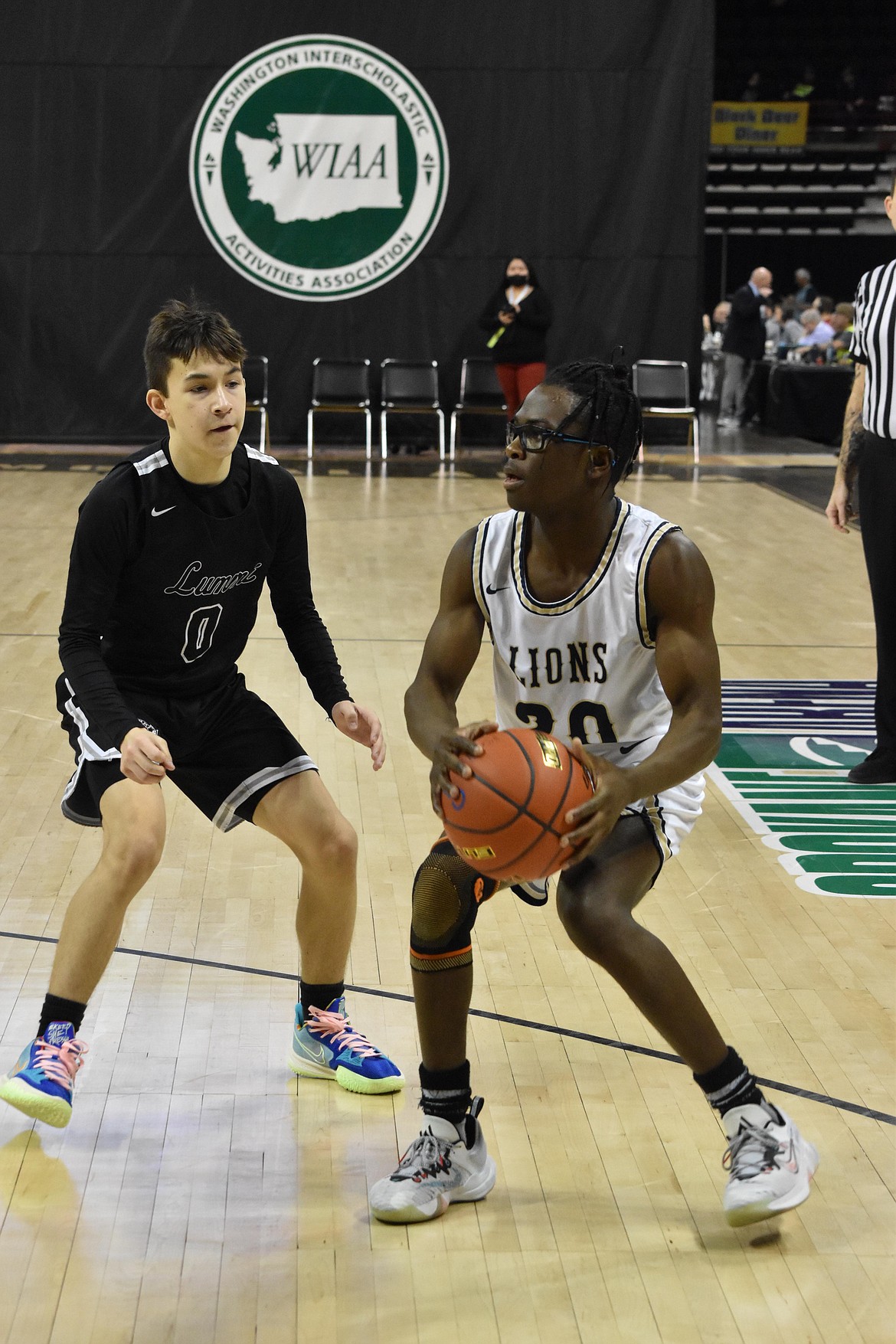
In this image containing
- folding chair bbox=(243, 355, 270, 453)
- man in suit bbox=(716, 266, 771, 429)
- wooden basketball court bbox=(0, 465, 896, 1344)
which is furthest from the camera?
man in suit bbox=(716, 266, 771, 429)

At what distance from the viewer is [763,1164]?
2.37 meters

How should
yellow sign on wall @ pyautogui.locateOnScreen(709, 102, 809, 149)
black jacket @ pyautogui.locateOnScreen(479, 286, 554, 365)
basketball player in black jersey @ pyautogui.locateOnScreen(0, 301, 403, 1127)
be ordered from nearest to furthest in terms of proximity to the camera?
basketball player in black jersey @ pyautogui.locateOnScreen(0, 301, 403, 1127), black jacket @ pyautogui.locateOnScreen(479, 286, 554, 365), yellow sign on wall @ pyautogui.locateOnScreen(709, 102, 809, 149)

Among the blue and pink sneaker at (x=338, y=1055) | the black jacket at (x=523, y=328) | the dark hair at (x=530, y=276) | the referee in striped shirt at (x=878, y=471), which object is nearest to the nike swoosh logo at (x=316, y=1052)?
the blue and pink sneaker at (x=338, y=1055)

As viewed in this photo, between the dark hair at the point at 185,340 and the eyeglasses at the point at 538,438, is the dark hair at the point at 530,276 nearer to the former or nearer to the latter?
the dark hair at the point at 185,340

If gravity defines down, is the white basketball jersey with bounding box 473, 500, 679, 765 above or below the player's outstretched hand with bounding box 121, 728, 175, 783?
above

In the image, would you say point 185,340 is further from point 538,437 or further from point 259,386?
point 259,386

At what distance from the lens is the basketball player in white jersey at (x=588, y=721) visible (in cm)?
236

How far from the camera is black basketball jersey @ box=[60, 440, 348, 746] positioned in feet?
9.12

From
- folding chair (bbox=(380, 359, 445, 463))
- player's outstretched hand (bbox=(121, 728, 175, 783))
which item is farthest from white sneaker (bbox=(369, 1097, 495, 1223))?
folding chair (bbox=(380, 359, 445, 463))

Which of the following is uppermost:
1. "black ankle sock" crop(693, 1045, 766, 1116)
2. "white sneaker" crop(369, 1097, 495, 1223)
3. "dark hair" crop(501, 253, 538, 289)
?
"dark hair" crop(501, 253, 538, 289)

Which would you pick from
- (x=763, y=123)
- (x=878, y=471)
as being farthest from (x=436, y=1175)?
(x=763, y=123)

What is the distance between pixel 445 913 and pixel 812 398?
14224 mm

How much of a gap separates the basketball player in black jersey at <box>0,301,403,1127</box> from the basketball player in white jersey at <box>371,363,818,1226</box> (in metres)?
0.38

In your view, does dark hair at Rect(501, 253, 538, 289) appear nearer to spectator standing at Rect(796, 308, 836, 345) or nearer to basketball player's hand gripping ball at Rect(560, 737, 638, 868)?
spectator standing at Rect(796, 308, 836, 345)
